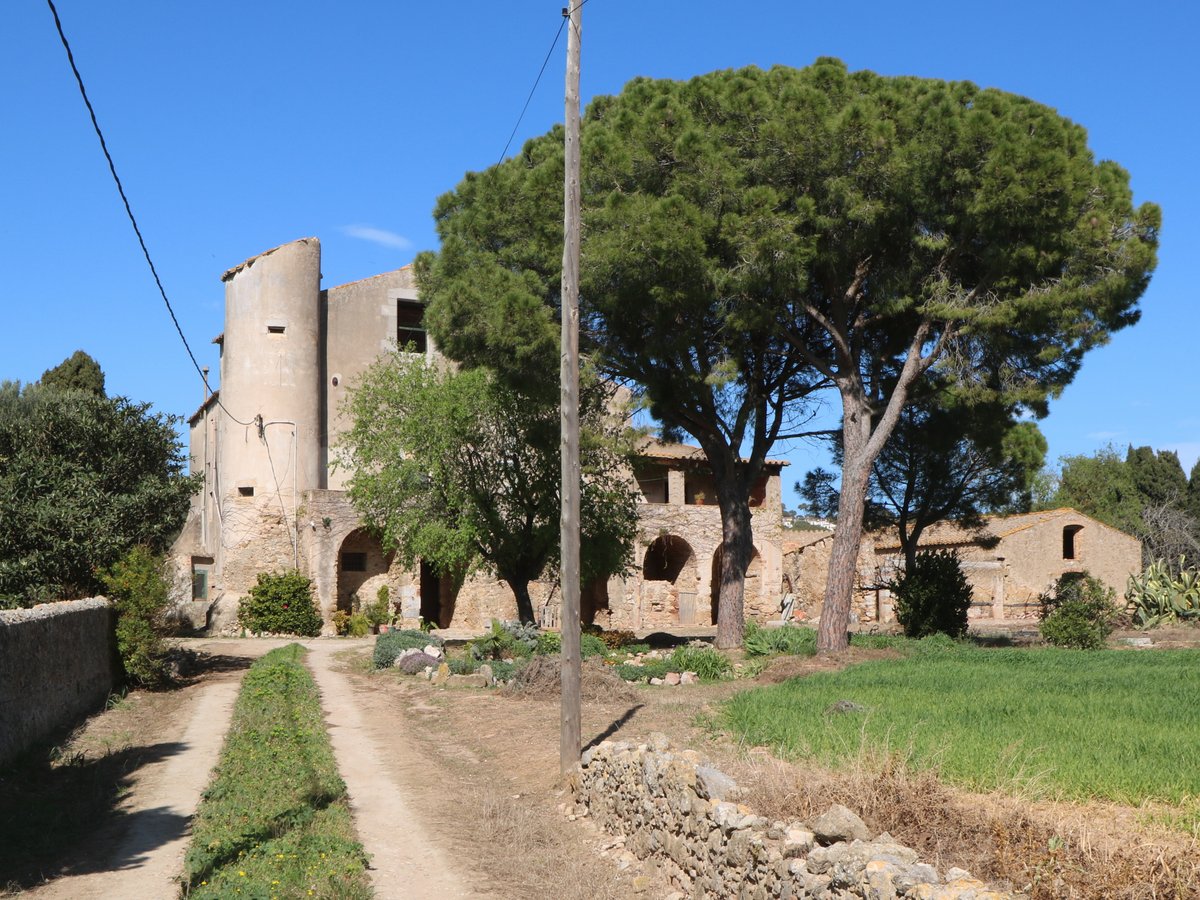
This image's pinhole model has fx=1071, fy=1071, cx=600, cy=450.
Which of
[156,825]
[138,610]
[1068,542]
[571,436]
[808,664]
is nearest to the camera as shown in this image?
[156,825]

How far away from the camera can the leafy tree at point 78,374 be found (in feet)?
116

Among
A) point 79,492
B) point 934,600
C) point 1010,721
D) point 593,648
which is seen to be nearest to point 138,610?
point 79,492

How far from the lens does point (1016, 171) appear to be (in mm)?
16969

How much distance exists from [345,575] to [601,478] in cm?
1209

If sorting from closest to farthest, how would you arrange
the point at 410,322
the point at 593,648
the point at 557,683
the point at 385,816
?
the point at 385,816, the point at 557,683, the point at 593,648, the point at 410,322

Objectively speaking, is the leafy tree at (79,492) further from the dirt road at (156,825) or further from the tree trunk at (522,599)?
the tree trunk at (522,599)

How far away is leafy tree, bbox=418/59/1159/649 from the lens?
688 inches

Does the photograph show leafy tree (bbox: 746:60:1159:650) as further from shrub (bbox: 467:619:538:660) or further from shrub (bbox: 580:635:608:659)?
shrub (bbox: 467:619:538:660)

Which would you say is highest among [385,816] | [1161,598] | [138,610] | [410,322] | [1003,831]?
[410,322]

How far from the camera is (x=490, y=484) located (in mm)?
23656

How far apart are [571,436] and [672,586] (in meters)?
26.0

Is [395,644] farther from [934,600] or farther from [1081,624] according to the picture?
[1081,624]

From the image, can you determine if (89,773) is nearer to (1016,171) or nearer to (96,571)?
(96,571)

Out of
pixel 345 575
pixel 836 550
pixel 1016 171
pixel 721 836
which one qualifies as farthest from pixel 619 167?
pixel 345 575
